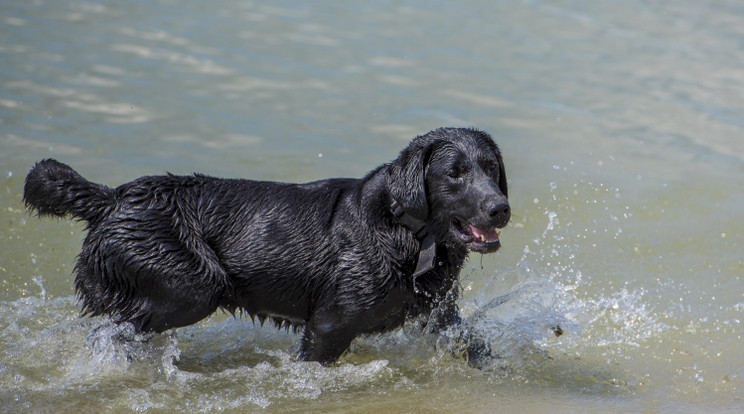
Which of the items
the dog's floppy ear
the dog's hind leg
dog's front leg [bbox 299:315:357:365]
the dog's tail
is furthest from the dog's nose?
the dog's tail

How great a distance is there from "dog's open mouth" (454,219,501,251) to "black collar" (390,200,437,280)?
0.53 feet

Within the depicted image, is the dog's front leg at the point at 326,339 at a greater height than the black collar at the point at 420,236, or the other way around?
the black collar at the point at 420,236

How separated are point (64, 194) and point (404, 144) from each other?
449 centimetres

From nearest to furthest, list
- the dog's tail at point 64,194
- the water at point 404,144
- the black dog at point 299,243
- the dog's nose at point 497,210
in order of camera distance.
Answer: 1. the dog's nose at point 497,210
2. the black dog at point 299,243
3. the dog's tail at point 64,194
4. the water at point 404,144

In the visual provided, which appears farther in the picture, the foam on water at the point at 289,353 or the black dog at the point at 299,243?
the foam on water at the point at 289,353

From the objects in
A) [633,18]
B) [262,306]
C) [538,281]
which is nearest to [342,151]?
[538,281]

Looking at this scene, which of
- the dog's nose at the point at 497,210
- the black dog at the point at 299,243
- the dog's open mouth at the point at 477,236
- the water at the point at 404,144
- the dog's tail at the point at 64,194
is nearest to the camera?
the dog's nose at the point at 497,210

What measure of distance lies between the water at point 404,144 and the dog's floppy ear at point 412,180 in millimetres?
1001

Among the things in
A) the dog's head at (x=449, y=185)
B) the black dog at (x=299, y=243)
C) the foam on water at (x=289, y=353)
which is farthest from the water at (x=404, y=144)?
the dog's head at (x=449, y=185)

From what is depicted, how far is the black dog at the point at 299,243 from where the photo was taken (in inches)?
195

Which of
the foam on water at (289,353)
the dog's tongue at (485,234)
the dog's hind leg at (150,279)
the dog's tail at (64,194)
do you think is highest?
the dog's tongue at (485,234)

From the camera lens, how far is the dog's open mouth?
4844mm

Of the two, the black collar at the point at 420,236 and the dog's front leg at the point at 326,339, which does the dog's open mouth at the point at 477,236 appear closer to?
the black collar at the point at 420,236

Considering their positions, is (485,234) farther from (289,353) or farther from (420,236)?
(289,353)
